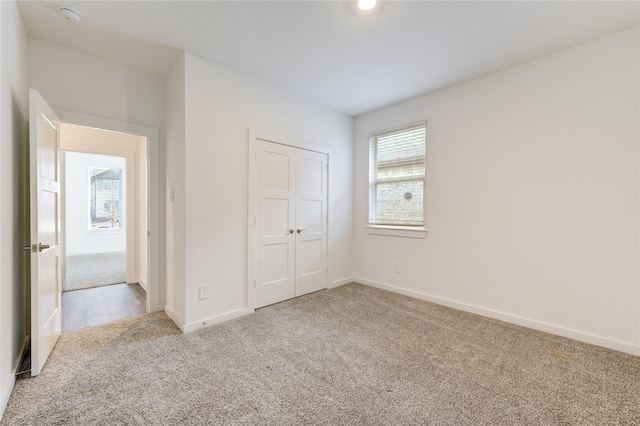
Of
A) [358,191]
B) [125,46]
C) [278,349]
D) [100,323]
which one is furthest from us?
[358,191]

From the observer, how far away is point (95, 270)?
17.1ft

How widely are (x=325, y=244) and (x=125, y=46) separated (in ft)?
10.3

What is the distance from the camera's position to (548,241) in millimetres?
2688

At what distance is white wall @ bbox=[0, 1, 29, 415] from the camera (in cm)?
170

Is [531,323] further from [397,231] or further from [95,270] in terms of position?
[95,270]

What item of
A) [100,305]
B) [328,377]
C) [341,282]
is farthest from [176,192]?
[341,282]

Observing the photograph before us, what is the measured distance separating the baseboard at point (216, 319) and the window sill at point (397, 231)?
6.76 ft

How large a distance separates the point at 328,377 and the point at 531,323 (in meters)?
2.23

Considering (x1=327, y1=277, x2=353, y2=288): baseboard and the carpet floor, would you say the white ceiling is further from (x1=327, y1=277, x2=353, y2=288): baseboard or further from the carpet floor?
the carpet floor

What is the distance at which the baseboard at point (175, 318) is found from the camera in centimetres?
271

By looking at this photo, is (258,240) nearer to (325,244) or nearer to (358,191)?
(325,244)

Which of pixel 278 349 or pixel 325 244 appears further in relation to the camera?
pixel 325 244

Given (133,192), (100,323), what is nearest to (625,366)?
(100,323)

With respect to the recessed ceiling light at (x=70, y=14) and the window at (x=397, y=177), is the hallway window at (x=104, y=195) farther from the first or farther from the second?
the window at (x=397, y=177)
